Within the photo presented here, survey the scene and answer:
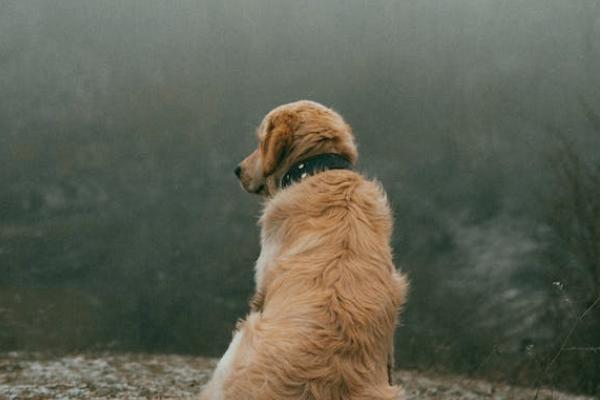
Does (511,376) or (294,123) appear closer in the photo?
(294,123)

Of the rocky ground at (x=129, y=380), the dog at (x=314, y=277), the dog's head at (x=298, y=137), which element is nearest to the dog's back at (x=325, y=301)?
the dog at (x=314, y=277)

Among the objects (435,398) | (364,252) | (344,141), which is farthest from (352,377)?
(435,398)

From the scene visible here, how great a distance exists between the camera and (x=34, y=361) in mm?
7531

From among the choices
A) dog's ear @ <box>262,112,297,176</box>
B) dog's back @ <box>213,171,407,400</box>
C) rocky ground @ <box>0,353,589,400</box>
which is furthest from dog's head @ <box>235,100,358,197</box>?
rocky ground @ <box>0,353,589,400</box>

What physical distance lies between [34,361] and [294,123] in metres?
5.52

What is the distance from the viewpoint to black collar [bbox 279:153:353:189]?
350 cm

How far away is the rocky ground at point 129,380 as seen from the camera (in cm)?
628

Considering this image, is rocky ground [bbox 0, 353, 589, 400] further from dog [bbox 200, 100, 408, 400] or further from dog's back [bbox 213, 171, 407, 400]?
dog's back [bbox 213, 171, 407, 400]

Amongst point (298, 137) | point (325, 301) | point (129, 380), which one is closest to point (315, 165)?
point (298, 137)

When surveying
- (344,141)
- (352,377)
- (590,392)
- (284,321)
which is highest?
(344,141)

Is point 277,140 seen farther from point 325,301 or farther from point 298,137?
point 325,301

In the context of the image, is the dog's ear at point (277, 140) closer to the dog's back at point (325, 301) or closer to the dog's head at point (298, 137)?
the dog's head at point (298, 137)

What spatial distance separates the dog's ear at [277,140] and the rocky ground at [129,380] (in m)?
3.31

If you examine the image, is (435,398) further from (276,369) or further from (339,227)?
(276,369)
